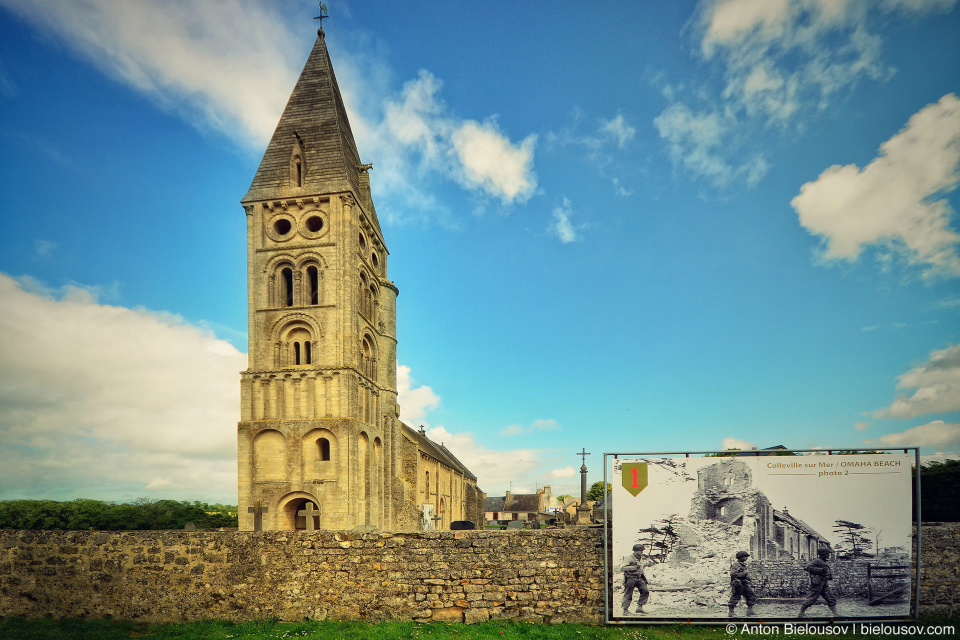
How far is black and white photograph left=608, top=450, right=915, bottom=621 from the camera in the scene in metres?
10.6

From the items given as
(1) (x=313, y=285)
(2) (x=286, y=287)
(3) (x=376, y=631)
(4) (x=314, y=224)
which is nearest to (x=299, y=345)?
(2) (x=286, y=287)

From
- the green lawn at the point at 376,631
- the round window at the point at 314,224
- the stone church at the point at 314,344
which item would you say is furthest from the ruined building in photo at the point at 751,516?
the round window at the point at 314,224

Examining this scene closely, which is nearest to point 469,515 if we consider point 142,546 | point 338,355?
point 338,355

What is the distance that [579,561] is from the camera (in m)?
11.1

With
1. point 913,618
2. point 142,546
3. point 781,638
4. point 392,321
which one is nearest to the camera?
point 781,638

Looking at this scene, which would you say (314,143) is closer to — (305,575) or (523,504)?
(305,575)

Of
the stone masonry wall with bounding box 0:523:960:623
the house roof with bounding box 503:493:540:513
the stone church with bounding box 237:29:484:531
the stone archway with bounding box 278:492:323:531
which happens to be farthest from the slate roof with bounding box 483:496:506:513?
the stone masonry wall with bounding box 0:523:960:623

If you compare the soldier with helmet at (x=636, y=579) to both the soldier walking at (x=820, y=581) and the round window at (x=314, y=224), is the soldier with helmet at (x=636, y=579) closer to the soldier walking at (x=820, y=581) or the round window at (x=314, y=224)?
the soldier walking at (x=820, y=581)

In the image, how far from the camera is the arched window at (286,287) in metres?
32.9

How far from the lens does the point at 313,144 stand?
111 feet

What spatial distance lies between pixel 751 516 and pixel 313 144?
32.0 m

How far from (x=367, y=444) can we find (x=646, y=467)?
81.8 feet

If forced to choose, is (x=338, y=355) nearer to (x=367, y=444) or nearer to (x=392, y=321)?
(x=367, y=444)

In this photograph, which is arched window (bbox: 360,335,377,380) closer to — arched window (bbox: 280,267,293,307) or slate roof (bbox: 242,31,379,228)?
arched window (bbox: 280,267,293,307)
